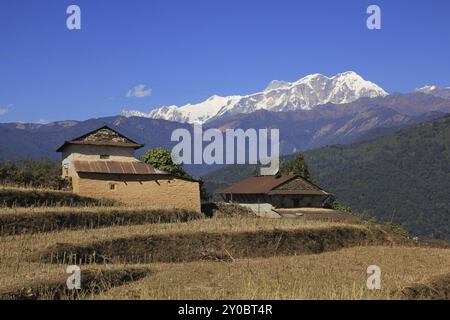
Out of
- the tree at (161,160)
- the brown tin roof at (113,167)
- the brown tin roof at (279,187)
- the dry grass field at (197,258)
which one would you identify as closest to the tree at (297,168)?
the brown tin roof at (279,187)

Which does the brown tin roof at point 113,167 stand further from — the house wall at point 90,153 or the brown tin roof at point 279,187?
the brown tin roof at point 279,187

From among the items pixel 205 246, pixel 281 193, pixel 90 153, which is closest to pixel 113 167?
pixel 90 153

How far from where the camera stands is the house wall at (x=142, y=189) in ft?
143

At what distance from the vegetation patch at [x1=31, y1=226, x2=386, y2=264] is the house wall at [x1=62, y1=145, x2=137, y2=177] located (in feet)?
63.0

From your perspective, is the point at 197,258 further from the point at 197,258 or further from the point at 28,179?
the point at 28,179

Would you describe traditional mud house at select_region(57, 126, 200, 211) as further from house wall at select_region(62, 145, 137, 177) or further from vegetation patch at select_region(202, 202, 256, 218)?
vegetation patch at select_region(202, 202, 256, 218)

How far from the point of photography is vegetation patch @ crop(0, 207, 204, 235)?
97.9 ft

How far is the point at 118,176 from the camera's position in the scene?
45312 millimetres

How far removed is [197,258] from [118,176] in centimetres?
1715

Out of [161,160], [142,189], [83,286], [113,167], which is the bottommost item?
[83,286]

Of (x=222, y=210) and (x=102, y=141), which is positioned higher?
(x=102, y=141)
